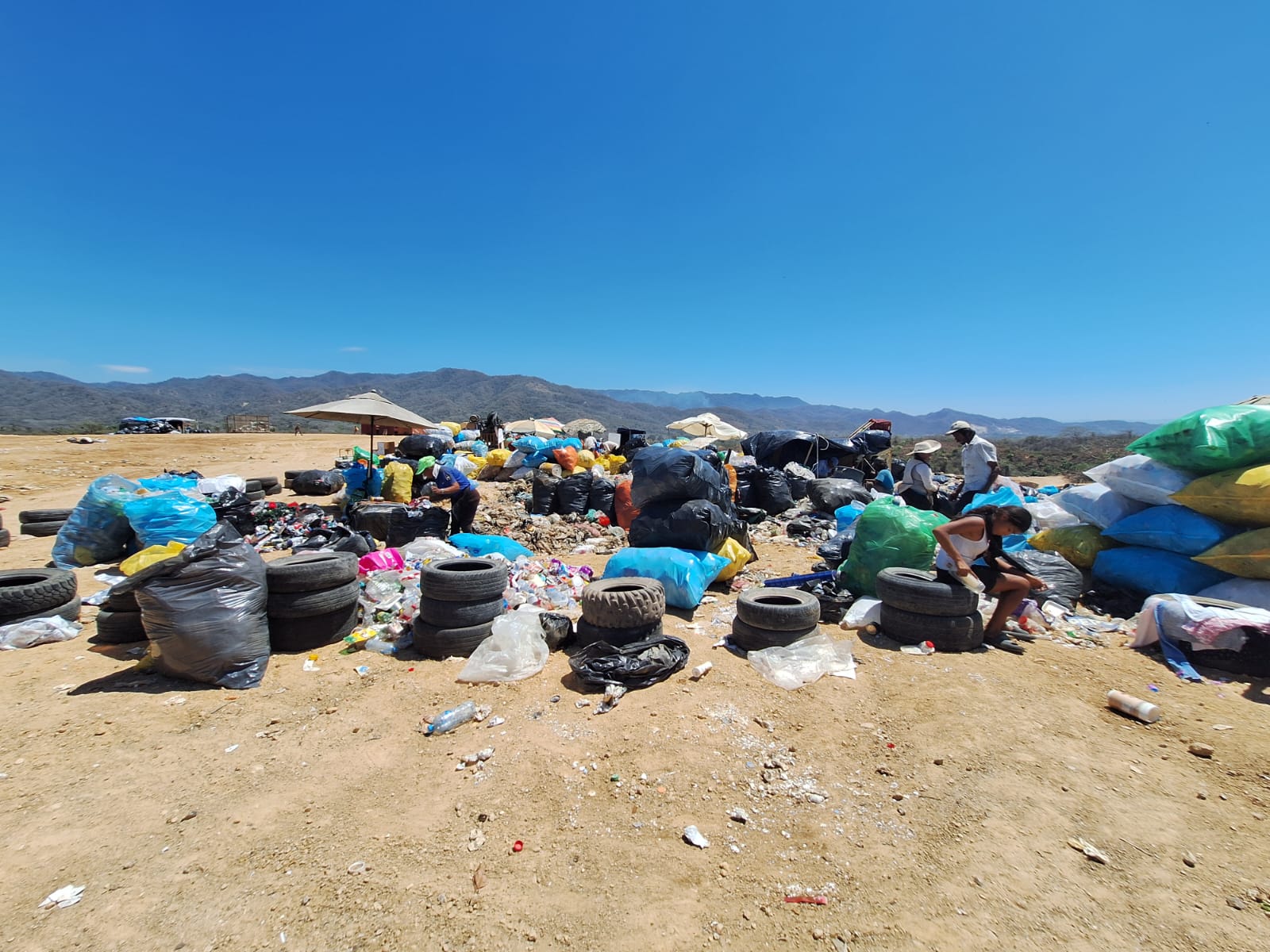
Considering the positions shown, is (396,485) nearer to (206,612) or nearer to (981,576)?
(206,612)

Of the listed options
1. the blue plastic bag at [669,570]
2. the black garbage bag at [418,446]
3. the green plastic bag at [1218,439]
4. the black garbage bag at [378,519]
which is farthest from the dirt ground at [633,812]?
the black garbage bag at [418,446]

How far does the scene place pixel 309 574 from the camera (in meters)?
3.82

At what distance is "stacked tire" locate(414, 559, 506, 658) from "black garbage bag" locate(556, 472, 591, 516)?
505 centimetres

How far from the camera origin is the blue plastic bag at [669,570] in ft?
15.7

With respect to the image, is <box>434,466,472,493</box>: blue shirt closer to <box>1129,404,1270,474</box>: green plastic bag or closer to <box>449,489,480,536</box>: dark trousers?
<box>449,489,480,536</box>: dark trousers

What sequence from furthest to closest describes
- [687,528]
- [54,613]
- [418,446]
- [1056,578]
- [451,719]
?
1. [418,446]
2. [687,528]
3. [1056,578]
4. [54,613]
5. [451,719]

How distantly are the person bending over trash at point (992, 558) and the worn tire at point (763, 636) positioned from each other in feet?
3.71

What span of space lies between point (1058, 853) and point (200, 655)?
14.9 feet

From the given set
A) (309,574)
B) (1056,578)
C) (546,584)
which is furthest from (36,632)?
(1056,578)

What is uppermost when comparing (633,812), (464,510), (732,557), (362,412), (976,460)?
(362,412)

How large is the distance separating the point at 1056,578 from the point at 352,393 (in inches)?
5390

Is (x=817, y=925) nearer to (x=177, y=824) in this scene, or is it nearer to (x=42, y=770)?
(x=177, y=824)

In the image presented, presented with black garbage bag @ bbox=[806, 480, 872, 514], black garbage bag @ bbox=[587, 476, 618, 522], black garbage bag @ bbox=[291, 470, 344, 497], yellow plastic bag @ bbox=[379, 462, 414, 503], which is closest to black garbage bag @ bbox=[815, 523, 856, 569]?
black garbage bag @ bbox=[806, 480, 872, 514]

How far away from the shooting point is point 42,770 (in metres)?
2.56
